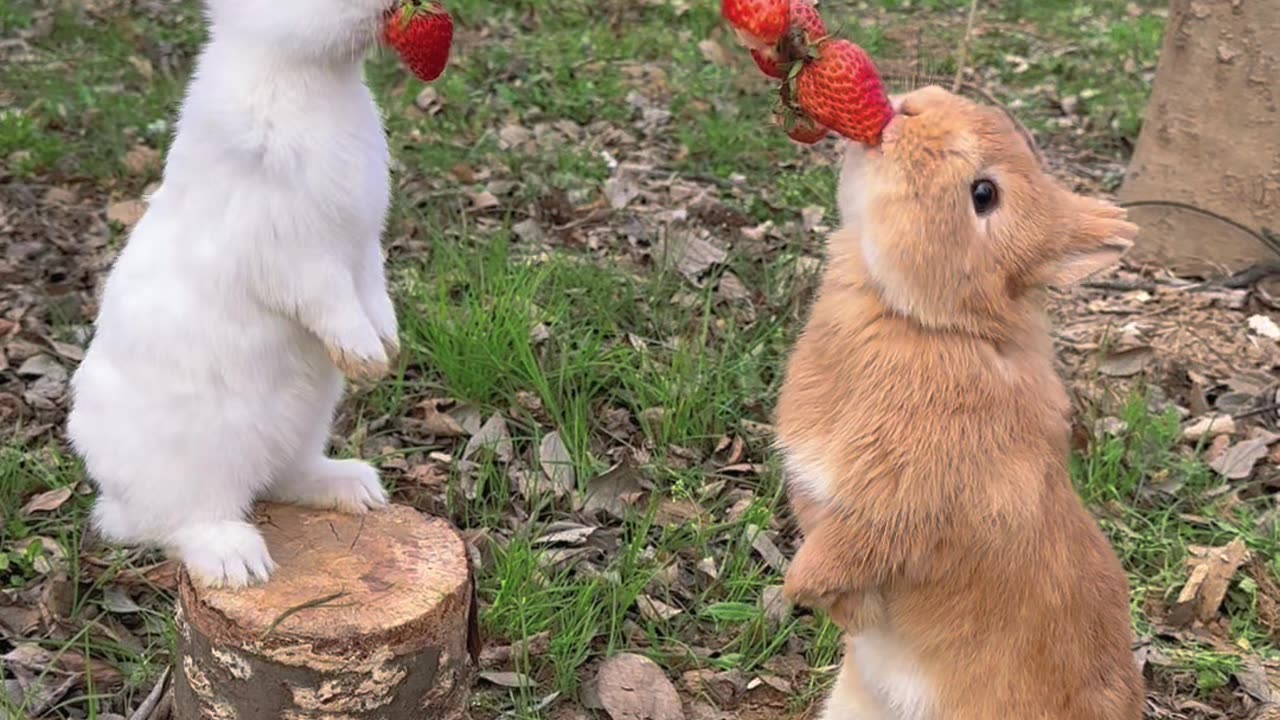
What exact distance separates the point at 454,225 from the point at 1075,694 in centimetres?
289

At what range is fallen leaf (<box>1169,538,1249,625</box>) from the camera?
3182mm

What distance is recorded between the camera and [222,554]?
2156 millimetres

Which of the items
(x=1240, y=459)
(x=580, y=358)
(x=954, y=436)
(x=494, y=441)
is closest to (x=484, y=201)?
(x=580, y=358)

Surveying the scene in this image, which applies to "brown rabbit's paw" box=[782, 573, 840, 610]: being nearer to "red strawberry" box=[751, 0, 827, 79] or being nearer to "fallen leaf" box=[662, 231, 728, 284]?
"red strawberry" box=[751, 0, 827, 79]

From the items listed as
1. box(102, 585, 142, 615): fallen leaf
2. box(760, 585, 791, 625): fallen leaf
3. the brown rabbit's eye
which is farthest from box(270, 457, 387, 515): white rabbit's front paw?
the brown rabbit's eye

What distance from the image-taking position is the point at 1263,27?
14.3 feet

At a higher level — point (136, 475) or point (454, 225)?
point (136, 475)

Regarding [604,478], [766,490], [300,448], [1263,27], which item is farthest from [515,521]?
[1263,27]

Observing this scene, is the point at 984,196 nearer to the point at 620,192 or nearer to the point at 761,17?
the point at 761,17

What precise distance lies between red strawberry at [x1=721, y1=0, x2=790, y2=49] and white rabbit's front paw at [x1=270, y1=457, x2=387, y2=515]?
3.80ft

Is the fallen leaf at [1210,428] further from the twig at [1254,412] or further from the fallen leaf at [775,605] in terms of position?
the fallen leaf at [775,605]

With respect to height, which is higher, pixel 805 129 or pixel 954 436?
pixel 805 129

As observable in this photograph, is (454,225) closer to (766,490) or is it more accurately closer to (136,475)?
(766,490)

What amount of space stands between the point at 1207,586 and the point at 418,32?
2474 millimetres
